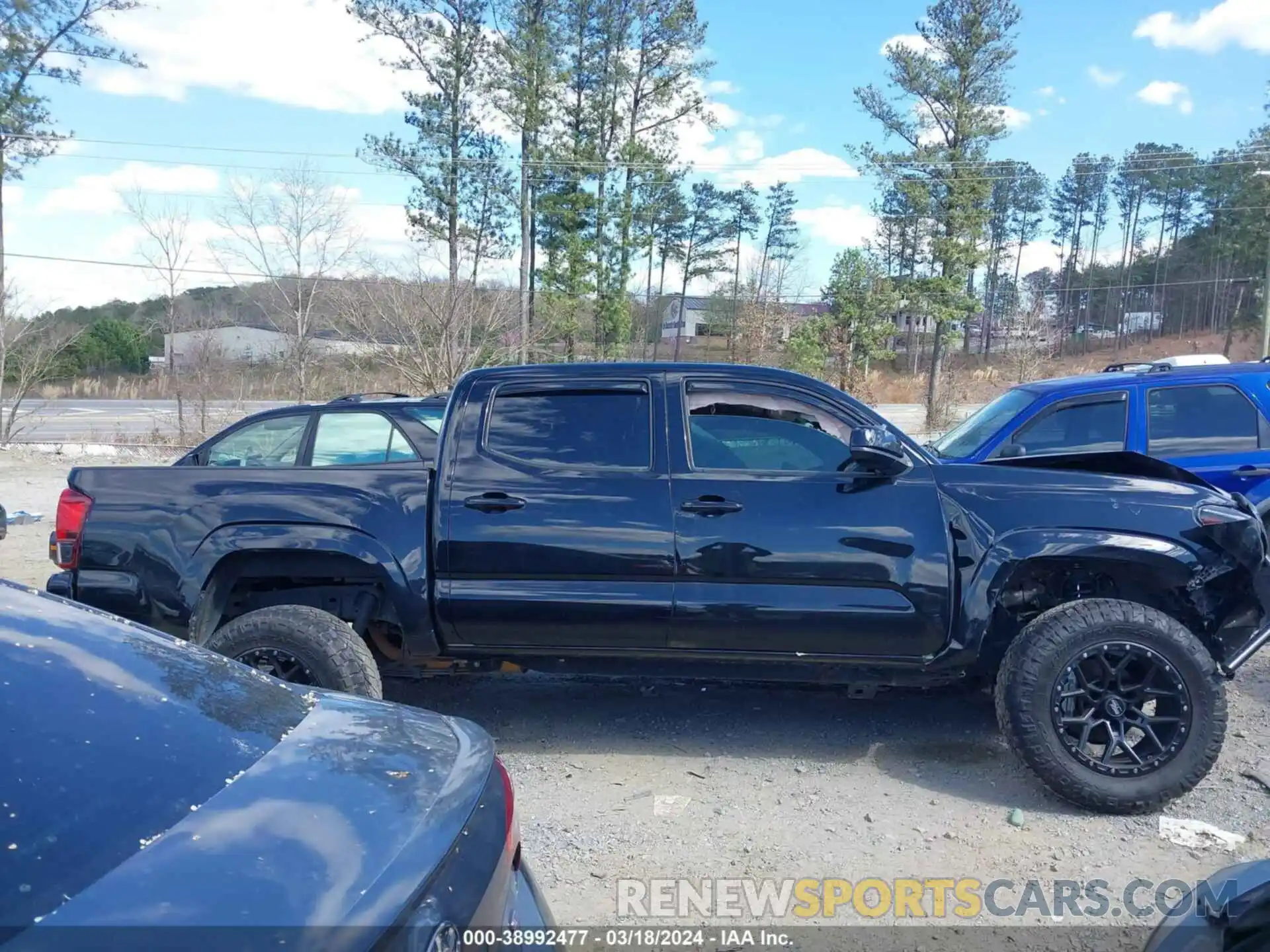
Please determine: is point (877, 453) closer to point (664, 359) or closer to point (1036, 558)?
point (1036, 558)

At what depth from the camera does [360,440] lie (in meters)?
7.43

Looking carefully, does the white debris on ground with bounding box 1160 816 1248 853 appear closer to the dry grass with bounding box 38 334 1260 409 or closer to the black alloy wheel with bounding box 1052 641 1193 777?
the black alloy wheel with bounding box 1052 641 1193 777

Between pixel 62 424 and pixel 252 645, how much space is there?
28948 mm

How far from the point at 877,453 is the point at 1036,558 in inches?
33.1

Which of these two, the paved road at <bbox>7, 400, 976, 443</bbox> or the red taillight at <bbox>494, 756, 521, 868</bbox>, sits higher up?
the red taillight at <bbox>494, 756, 521, 868</bbox>

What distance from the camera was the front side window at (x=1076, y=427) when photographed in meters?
6.91

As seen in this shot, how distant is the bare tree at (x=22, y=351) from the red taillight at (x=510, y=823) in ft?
69.3

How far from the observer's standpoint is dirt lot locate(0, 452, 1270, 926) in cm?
347

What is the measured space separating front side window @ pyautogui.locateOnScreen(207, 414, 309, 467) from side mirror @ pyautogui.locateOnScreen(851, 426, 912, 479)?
17.1ft

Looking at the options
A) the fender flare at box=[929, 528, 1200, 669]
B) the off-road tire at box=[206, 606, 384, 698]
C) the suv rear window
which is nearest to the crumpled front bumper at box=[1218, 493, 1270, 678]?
the fender flare at box=[929, 528, 1200, 669]

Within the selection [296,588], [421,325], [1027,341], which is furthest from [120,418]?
[1027,341]

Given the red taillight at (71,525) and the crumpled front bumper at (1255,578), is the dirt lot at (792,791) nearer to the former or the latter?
the crumpled front bumper at (1255,578)

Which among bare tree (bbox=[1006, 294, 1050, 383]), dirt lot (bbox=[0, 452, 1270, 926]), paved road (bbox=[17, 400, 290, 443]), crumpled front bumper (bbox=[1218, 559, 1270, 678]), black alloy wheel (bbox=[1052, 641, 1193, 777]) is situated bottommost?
paved road (bbox=[17, 400, 290, 443])

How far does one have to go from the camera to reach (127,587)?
4.32 m
